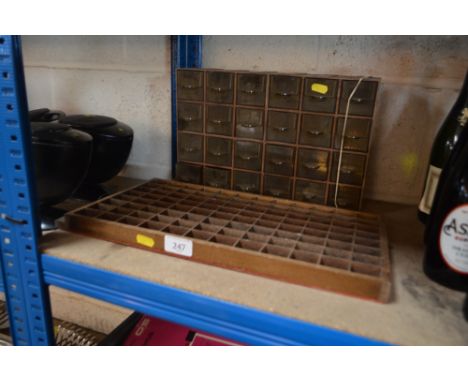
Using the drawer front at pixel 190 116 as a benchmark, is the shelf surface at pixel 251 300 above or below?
below

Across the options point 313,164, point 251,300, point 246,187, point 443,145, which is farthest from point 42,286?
point 443,145

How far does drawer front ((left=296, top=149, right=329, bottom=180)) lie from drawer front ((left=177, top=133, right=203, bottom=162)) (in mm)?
235

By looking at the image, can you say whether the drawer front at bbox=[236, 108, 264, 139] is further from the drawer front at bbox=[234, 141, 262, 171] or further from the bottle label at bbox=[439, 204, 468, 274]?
the bottle label at bbox=[439, 204, 468, 274]

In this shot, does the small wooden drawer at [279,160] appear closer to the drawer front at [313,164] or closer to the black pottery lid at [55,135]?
the drawer front at [313,164]

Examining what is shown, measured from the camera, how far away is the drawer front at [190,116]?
0.85 meters

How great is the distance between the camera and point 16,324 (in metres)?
0.65

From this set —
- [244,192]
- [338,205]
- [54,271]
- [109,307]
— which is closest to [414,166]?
[338,205]

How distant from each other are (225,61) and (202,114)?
24 centimetres

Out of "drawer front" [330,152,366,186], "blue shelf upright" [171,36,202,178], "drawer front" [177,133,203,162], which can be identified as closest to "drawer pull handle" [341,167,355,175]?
"drawer front" [330,152,366,186]

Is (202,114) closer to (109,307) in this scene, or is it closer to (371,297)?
(371,297)

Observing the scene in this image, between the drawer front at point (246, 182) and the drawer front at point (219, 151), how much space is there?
4cm

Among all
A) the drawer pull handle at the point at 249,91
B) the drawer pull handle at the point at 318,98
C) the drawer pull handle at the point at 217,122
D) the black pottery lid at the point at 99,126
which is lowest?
the black pottery lid at the point at 99,126

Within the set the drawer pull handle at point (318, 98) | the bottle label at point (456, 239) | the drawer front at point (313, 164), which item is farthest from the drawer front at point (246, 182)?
the bottle label at point (456, 239)

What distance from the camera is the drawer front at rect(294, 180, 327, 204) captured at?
807 millimetres
